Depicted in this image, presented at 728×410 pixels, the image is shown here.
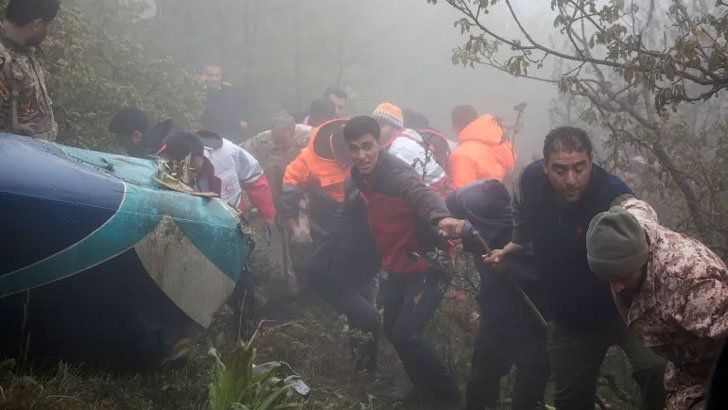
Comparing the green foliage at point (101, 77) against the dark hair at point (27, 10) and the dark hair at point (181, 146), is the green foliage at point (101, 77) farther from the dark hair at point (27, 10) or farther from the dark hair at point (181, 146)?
the dark hair at point (181, 146)

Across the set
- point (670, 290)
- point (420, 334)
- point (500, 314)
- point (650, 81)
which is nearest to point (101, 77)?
point (420, 334)

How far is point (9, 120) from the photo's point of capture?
4.00m

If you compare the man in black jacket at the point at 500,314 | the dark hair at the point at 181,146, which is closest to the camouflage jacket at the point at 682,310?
the man in black jacket at the point at 500,314

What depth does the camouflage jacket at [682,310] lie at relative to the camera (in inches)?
87.7

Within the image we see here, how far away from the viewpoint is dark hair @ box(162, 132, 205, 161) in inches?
205

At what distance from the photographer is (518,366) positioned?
395 cm

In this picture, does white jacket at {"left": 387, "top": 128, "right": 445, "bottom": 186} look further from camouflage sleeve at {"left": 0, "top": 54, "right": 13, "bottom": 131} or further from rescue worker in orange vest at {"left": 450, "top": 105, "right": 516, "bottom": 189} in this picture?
camouflage sleeve at {"left": 0, "top": 54, "right": 13, "bottom": 131}

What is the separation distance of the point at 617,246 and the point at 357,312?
3.06 meters

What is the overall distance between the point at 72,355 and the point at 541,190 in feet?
9.29

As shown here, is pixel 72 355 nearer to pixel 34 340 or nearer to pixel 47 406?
pixel 34 340

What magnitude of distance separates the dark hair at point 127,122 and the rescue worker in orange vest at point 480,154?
11.5 feet

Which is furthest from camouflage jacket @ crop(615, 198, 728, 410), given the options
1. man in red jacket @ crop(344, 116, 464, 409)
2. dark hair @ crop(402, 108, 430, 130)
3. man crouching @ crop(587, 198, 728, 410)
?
dark hair @ crop(402, 108, 430, 130)

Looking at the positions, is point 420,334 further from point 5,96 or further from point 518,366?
point 5,96

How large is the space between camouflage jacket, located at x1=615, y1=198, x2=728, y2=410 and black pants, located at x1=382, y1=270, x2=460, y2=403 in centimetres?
224
